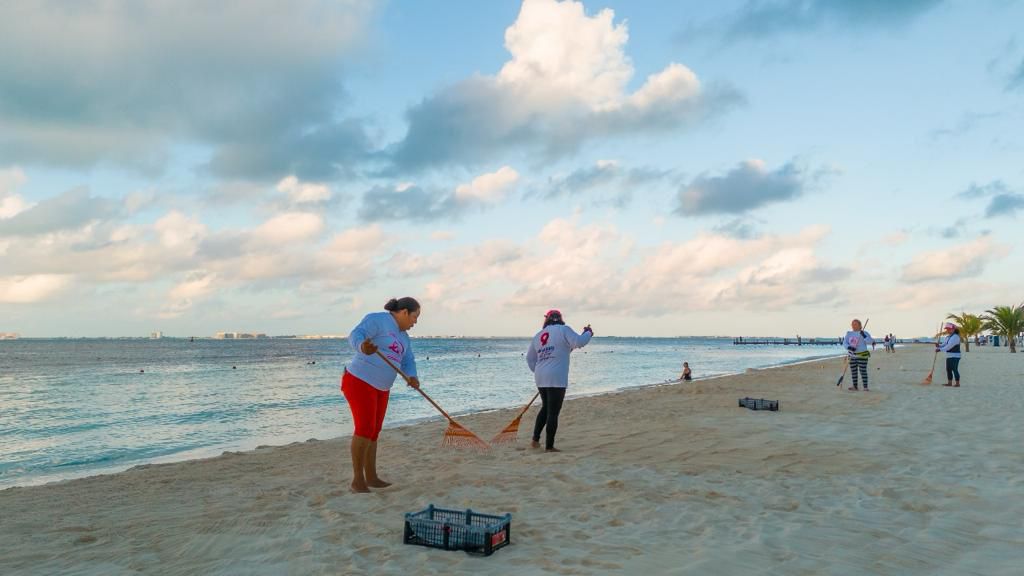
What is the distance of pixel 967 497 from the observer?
220 inches

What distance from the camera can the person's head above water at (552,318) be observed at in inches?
341

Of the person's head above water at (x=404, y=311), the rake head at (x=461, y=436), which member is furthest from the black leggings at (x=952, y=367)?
the person's head above water at (x=404, y=311)

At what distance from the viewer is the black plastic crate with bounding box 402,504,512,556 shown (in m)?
4.23

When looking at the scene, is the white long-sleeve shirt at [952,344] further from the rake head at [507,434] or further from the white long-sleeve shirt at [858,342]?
the rake head at [507,434]

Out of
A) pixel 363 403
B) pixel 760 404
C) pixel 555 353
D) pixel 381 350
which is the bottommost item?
pixel 760 404

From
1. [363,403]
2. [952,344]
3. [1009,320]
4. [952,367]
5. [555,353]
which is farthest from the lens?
[1009,320]

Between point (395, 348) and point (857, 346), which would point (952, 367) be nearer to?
point (857, 346)

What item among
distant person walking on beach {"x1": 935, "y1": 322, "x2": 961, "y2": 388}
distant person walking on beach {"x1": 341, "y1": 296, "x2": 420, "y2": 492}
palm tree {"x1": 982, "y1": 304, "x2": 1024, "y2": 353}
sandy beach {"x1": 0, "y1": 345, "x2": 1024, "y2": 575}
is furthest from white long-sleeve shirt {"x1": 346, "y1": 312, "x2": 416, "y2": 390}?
palm tree {"x1": 982, "y1": 304, "x2": 1024, "y2": 353}

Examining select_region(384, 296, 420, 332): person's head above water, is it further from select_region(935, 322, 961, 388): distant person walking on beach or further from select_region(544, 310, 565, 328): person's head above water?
select_region(935, 322, 961, 388): distant person walking on beach

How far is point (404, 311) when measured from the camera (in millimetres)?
6477

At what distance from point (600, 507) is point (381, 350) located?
2543 millimetres

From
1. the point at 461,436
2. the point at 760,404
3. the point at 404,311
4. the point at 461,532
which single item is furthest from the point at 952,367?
the point at 461,532

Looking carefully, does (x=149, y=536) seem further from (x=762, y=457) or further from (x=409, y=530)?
(x=762, y=457)

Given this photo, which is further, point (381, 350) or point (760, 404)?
point (760, 404)
